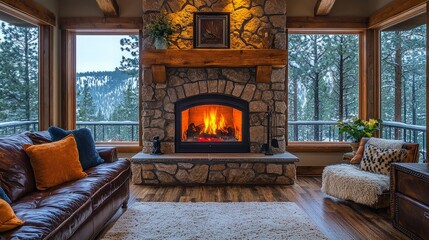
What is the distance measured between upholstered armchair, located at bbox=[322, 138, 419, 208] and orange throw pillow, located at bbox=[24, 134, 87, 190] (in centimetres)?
271

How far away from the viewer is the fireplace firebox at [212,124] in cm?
514

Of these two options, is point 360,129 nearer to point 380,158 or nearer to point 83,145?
point 380,158

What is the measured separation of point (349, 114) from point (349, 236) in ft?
9.99

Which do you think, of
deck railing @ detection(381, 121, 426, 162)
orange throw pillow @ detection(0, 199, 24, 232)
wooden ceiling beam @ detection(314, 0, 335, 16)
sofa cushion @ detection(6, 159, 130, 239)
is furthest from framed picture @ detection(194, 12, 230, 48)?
orange throw pillow @ detection(0, 199, 24, 232)

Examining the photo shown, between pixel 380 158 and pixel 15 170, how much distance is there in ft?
11.7

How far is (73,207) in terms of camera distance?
2.38m

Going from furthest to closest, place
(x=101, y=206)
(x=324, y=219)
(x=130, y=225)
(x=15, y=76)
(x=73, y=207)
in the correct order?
(x=15, y=76)
(x=324, y=219)
(x=130, y=225)
(x=101, y=206)
(x=73, y=207)

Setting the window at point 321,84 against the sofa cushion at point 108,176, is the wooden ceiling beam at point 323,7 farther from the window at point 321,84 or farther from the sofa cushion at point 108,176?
the sofa cushion at point 108,176

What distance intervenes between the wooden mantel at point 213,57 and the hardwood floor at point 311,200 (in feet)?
5.61

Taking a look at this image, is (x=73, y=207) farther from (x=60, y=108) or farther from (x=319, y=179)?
(x=319, y=179)

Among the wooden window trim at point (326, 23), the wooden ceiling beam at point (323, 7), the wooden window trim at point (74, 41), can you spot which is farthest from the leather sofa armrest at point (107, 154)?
the wooden ceiling beam at point (323, 7)

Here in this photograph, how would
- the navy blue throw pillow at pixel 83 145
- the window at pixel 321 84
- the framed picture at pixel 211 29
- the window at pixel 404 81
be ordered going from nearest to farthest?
the navy blue throw pillow at pixel 83 145, the window at pixel 404 81, the framed picture at pixel 211 29, the window at pixel 321 84

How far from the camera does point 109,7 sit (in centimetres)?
518

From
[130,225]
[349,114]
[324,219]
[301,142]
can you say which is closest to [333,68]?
[349,114]
